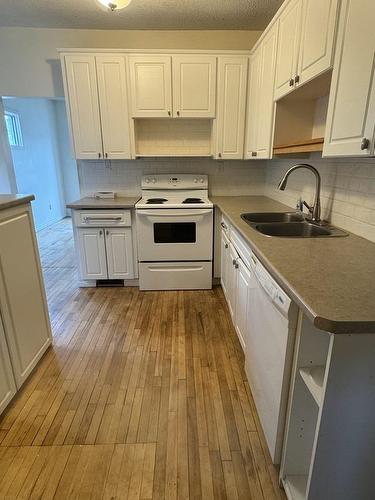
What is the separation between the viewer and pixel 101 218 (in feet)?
9.53

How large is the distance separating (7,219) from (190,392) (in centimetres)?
146

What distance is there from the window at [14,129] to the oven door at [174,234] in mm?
3839

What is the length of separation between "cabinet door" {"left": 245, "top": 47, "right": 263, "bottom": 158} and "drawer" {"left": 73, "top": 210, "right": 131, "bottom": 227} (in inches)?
53.9

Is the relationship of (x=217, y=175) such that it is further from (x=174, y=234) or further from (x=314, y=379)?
(x=314, y=379)

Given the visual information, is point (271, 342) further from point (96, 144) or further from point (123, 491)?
point (96, 144)

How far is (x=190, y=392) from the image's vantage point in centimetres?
172

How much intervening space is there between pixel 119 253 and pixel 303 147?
203 centimetres

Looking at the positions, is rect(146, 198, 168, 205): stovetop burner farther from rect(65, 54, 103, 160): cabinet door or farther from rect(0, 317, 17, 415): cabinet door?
rect(0, 317, 17, 415): cabinet door

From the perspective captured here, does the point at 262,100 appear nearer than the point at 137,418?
No

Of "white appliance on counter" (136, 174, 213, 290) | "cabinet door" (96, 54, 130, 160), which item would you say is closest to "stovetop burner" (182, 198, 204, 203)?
"white appliance on counter" (136, 174, 213, 290)

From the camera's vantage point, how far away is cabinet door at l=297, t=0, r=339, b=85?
131 cm

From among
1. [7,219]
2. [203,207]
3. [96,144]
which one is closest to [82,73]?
[96,144]

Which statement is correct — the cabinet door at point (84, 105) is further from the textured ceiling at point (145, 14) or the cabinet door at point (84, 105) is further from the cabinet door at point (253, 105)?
the cabinet door at point (253, 105)

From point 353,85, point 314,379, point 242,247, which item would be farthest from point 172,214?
point 314,379
